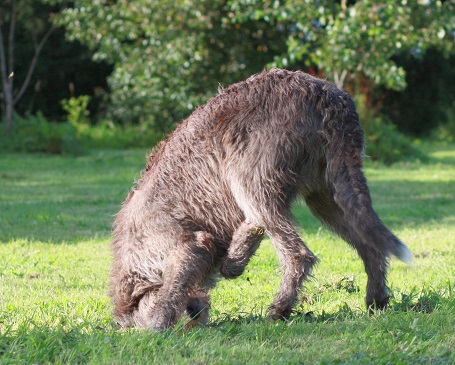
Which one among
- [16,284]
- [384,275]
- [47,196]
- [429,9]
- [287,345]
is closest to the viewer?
[287,345]

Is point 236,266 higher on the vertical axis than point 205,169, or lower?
lower

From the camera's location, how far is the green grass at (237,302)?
4.11 m

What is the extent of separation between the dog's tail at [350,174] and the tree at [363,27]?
10.2 m

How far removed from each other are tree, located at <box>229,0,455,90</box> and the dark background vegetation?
0.03 metres

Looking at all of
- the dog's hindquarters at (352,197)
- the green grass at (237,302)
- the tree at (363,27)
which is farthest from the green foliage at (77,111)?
the dog's hindquarters at (352,197)

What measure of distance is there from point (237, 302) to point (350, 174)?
5.55 feet

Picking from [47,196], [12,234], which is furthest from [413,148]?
[12,234]

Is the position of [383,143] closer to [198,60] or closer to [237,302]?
[198,60]

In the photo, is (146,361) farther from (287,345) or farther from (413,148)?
(413,148)

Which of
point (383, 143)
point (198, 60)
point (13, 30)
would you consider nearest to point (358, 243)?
point (383, 143)

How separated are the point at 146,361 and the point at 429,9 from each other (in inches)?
518

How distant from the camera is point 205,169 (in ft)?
16.4

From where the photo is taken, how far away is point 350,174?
4.64 meters

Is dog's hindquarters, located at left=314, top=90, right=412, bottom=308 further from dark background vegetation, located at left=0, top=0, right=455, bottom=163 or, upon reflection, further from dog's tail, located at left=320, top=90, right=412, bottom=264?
dark background vegetation, located at left=0, top=0, right=455, bottom=163
